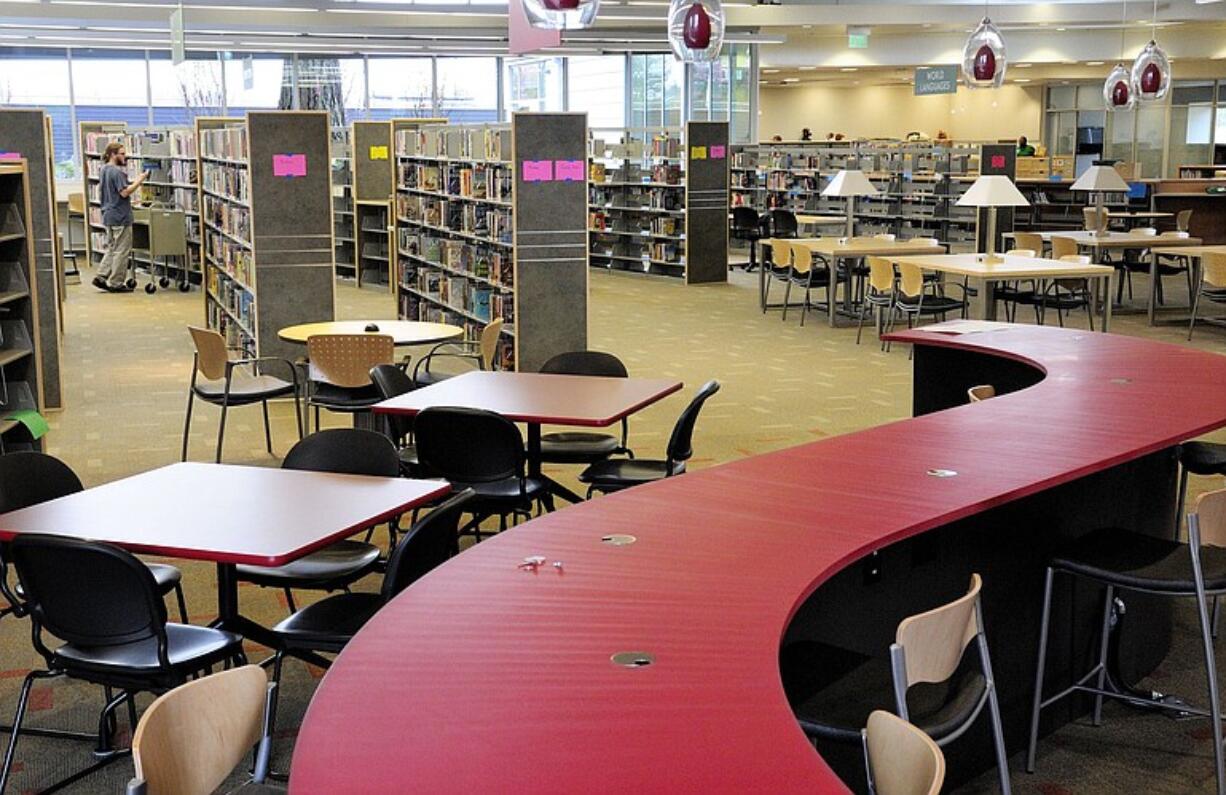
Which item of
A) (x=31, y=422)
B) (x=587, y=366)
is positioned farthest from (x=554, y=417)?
(x=31, y=422)

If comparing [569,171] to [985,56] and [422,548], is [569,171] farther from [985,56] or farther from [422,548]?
[422,548]

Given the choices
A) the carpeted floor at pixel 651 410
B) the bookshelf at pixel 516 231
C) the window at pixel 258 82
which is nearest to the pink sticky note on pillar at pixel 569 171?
the bookshelf at pixel 516 231

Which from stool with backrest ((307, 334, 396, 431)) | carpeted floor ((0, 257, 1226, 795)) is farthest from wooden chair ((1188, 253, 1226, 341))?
stool with backrest ((307, 334, 396, 431))

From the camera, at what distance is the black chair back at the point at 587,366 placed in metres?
6.49

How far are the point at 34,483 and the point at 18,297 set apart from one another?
10.6 feet

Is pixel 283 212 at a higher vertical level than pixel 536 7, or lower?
lower

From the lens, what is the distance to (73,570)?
11.5 ft

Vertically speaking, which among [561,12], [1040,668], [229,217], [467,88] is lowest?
[1040,668]

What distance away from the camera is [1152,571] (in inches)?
153

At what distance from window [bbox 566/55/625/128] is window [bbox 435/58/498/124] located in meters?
1.32

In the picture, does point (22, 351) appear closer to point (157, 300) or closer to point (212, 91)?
point (157, 300)

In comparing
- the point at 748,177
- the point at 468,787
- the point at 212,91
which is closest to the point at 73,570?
the point at 468,787

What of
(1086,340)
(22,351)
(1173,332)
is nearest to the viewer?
(1086,340)

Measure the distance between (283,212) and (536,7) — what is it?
4643 mm
